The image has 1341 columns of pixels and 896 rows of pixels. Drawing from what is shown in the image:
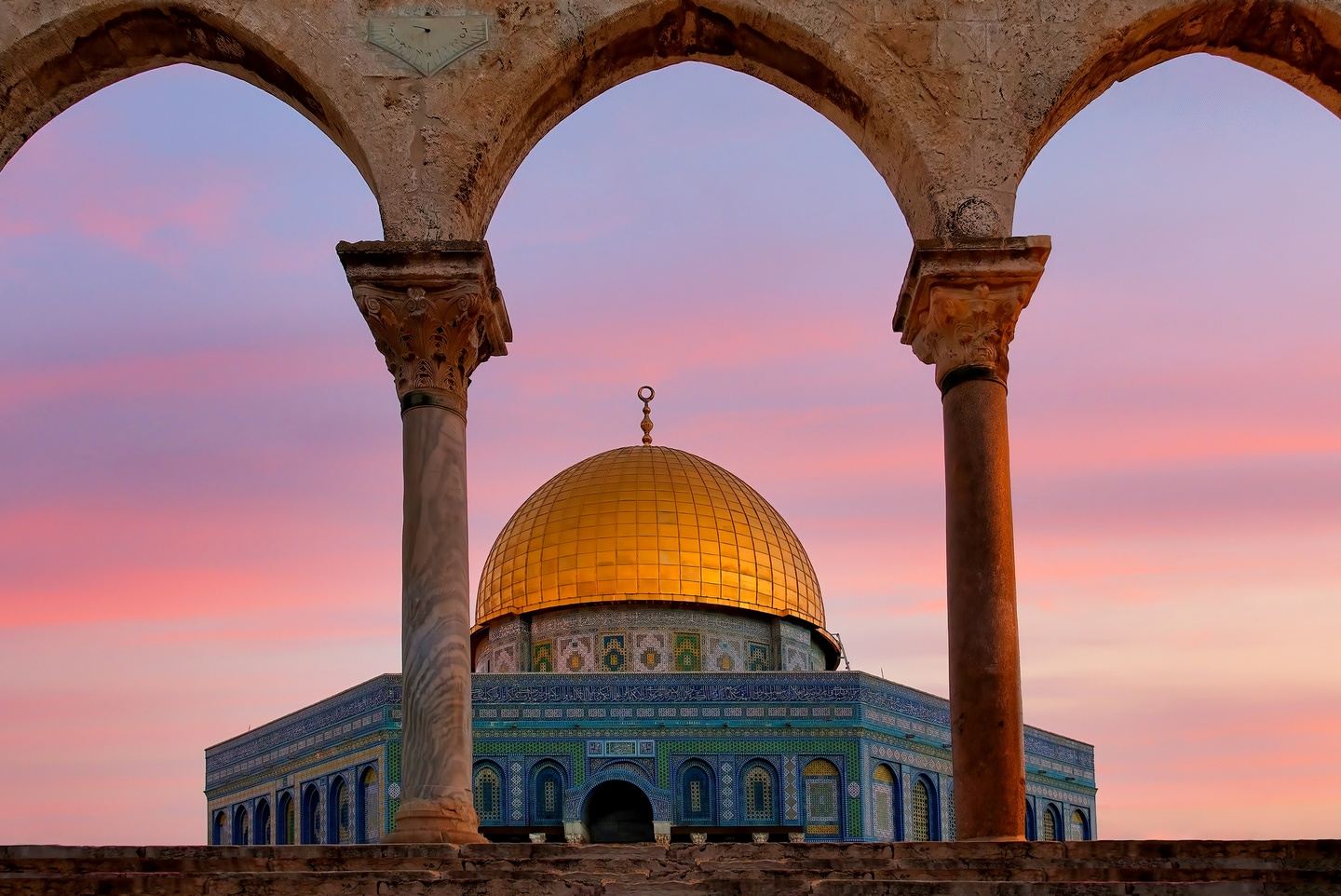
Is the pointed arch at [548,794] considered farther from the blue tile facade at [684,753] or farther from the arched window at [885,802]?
the arched window at [885,802]

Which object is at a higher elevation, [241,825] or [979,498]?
[979,498]

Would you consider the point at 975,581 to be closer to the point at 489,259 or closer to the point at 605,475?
the point at 489,259

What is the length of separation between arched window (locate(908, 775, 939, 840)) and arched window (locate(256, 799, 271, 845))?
33.4ft

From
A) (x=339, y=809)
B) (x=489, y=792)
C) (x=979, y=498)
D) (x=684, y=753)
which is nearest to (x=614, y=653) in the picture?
(x=684, y=753)

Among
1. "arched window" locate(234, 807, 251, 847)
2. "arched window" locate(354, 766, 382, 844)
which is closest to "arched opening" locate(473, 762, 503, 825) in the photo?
"arched window" locate(354, 766, 382, 844)

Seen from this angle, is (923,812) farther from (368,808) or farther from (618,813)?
Result: (368,808)

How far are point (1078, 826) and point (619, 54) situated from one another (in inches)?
973

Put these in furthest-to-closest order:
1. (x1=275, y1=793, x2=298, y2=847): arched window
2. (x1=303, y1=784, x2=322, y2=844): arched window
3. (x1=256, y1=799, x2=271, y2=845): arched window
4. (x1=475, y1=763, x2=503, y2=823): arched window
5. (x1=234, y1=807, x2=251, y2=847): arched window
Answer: (x1=234, y1=807, x2=251, y2=847): arched window
(x1=256, y1=799, x2=271, y2=845): arched window
(x1=275, y1=793, x2=298, y2=847): arched window
(x1=303, y1=784, x2=322, y2=844): arched window
(x1=475, y1=763, x2=503, y2=823): arched window

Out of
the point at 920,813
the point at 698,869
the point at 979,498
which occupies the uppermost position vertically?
the point at 979,498

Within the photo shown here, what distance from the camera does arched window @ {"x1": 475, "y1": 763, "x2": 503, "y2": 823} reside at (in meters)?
29.6

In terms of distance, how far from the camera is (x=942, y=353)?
1116cm

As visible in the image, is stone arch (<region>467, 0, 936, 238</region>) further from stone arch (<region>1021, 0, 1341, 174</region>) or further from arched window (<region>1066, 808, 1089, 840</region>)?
arched window (<region>1066, 808, 1089, 840</region>)

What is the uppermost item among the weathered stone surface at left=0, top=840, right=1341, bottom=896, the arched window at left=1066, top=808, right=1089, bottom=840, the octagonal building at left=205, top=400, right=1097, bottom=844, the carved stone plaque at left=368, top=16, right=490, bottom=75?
the carved stone plaque at left=368, top=16, right=490, bottom=75

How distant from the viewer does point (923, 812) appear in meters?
31.0
